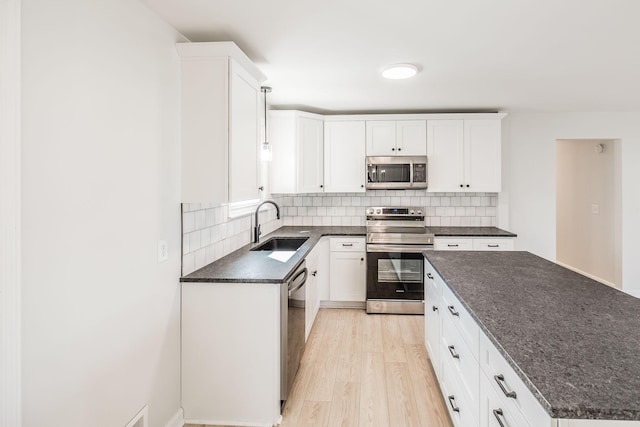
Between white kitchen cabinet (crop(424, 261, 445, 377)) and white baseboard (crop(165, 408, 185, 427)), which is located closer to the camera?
white baseboard (crop(165, 408, 185, 427))

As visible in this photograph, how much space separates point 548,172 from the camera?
451cm

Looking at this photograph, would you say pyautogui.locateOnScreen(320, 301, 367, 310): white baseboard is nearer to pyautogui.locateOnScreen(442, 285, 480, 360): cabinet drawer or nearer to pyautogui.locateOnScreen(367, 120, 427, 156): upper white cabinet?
pyautogui.locateOnScreen(367, 120, 427, 156): upper white cabinet

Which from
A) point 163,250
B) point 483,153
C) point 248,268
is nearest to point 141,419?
point 163,250

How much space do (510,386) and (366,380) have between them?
165 centimetres

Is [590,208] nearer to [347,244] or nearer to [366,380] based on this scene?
[347,244]

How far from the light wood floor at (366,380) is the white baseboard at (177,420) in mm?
604

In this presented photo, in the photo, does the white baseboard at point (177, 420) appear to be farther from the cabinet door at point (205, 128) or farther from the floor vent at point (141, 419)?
the cabinet door at point (205, 128)

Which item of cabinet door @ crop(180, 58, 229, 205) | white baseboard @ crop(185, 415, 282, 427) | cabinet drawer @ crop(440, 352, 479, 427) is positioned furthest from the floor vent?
cabinet drawer @ crop(440, 352, 479, 427)

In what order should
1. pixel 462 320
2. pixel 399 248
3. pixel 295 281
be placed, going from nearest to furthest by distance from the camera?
pixel 462 320 → pixel 295 281 → pixel 399 248

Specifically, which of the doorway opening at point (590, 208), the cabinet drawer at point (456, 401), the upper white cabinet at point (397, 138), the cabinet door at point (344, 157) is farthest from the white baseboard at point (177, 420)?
the doorway opening at point (590, 208)

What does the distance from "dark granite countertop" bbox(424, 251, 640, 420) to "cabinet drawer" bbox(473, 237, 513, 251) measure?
1.89 m

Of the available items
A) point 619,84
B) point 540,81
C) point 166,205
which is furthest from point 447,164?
point 166,205

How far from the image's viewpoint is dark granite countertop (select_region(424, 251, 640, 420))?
2.96 ft

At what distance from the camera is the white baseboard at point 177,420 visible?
80.9 inches
